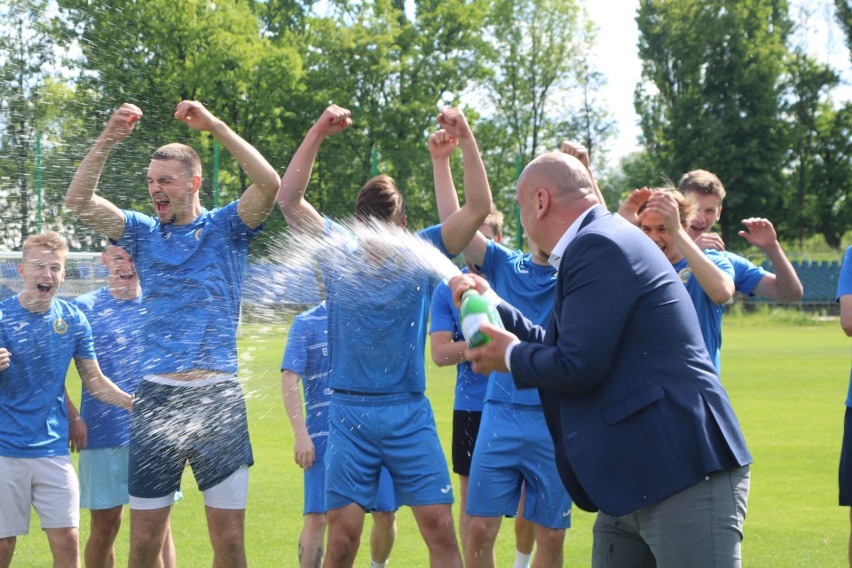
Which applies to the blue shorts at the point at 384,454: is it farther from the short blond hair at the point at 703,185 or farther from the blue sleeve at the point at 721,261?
the short blond hair at the point at 703,185

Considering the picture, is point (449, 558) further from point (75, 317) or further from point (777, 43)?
point (777, 43)

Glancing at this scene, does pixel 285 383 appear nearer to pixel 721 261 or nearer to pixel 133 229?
pixel 133 229

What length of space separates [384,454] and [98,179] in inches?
79.0

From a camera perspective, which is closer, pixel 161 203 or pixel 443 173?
pixel 161 203

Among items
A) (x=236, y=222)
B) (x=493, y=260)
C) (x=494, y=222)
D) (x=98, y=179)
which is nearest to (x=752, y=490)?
(x=494, y=222)

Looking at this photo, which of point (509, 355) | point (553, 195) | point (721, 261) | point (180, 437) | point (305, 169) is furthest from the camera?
point (721, 261)

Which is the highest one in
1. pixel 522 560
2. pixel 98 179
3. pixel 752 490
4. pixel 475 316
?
pixel 98 179

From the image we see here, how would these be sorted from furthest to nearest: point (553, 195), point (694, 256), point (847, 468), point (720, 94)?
point (720, 94) → point (847, 468) → point (694, 256) → point (553, 195)

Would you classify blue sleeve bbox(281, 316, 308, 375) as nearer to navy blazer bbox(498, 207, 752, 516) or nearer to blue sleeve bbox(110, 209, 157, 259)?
blue sleeve bbox(110, 209, 157, 259)

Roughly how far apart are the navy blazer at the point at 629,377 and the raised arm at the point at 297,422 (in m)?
2.61

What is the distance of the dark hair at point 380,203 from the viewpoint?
555 cm

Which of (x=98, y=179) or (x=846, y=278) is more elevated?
(x=98, y=179)

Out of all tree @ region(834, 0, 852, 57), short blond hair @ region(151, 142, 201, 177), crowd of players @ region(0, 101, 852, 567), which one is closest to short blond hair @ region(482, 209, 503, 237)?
crowd of players @ region(0, 101, 852, 567)

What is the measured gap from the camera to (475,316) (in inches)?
153
